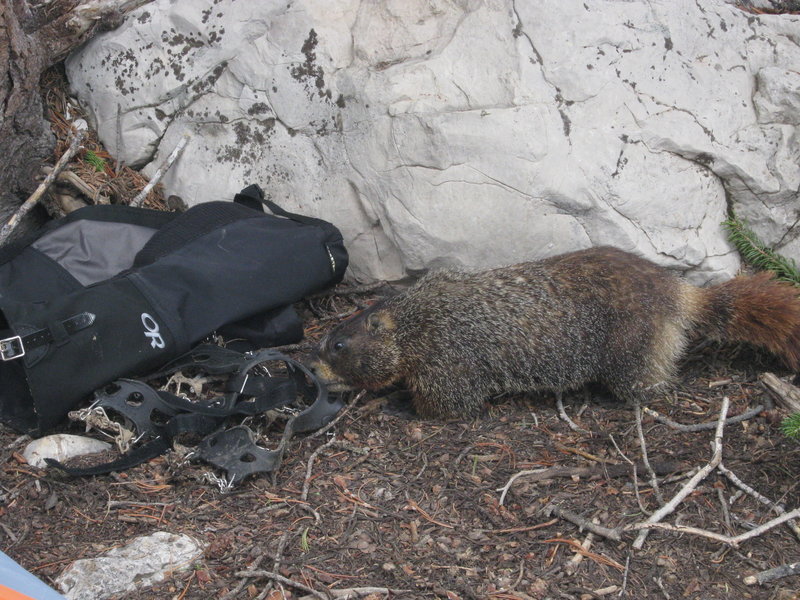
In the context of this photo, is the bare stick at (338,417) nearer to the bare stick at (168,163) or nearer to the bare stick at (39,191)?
the bare stick at (168,163)

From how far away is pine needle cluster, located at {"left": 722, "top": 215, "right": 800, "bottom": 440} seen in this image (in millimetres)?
5078

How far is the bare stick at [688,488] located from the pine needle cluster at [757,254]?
149 cm

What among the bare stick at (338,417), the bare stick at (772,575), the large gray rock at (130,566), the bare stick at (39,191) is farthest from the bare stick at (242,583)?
the bare stick at (39,191)

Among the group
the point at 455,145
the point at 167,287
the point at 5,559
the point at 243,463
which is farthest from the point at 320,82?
the point at 5,559

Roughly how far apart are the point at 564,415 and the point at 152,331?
2482 mm

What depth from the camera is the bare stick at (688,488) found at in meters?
3.47

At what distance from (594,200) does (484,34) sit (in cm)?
137

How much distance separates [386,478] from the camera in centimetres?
409

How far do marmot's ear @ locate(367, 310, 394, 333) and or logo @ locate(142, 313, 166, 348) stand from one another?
1.31 m

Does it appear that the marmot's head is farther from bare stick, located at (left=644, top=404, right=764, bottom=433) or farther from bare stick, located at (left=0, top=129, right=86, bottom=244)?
bare stick, located at (left=0, top=129, right=86, bottom=244)

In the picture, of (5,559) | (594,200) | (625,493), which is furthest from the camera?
(594,200)

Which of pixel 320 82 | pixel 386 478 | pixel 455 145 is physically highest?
pixel 320 82

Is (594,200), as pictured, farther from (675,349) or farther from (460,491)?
(460,491)

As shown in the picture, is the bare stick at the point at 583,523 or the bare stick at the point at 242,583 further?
the bare stick at the point at 583,523
